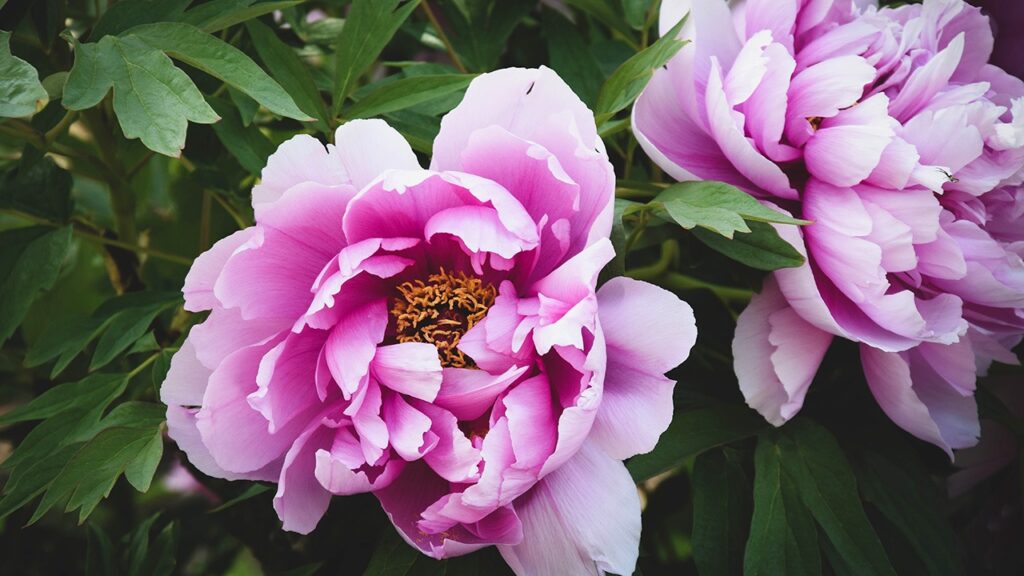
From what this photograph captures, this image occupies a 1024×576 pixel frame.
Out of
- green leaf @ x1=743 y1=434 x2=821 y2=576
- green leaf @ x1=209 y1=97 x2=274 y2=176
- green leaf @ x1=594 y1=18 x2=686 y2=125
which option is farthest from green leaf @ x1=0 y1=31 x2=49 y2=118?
green leaf @ x1=743 y1=434 x2=821 y2=576

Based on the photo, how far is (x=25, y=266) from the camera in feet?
1.56

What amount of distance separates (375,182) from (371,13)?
14 centimetres

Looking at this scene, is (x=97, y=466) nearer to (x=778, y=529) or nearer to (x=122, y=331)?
(x=122, y=331)

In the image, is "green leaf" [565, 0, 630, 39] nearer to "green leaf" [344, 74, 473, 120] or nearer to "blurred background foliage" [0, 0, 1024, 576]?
"blurred background foliage" [0, 0, 1024, 576]

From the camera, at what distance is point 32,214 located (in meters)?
0.50

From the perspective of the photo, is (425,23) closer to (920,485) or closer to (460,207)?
(460,207)

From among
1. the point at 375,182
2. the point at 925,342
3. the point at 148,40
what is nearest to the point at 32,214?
the point at 148,40

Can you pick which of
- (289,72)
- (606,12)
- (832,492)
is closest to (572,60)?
(606,12)

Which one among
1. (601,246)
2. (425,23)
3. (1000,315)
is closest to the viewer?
(601,246)

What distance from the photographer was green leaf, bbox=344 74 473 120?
17.4 inches

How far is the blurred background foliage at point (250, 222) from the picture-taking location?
1.28 ft

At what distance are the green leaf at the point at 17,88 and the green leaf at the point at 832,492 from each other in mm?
345

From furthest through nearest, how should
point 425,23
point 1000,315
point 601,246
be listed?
point 425,23 → point 1000,315 → point 601,246

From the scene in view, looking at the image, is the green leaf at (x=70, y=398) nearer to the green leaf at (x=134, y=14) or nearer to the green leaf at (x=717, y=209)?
the green leaf at (x=134, y=14)
